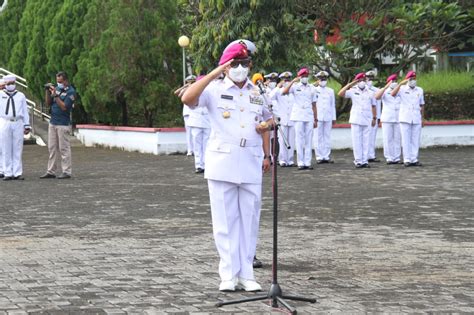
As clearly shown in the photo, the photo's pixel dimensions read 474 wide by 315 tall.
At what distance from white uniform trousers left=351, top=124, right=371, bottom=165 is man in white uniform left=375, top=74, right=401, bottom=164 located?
1.51 ft

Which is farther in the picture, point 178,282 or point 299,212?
point 299,212

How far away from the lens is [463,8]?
102 feet

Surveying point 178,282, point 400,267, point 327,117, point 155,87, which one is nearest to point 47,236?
point 178,282

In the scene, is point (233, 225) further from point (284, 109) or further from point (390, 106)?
point (390, 106)

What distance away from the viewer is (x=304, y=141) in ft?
74.3

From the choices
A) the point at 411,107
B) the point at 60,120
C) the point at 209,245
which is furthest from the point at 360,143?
the point at 209,245

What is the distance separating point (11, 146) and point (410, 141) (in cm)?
802

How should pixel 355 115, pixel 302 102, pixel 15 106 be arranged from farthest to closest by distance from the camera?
pixel 355 115 → pixel 302 102 → pixel 15 106

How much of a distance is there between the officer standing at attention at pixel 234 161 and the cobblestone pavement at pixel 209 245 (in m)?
0.34

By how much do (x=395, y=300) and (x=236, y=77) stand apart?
2126 mm

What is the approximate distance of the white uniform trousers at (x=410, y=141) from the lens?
22375 mm

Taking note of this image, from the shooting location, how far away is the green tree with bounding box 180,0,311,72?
28.8 meters

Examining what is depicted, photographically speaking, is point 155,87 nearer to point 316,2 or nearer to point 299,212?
point 316,2

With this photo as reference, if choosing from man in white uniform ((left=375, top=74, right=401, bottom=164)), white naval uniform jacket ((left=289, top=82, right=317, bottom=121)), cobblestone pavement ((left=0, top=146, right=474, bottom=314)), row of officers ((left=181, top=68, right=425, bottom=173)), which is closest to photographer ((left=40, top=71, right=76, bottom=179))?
cobblestone pavement ((left=0, top=146, right=474, bottom=314))
